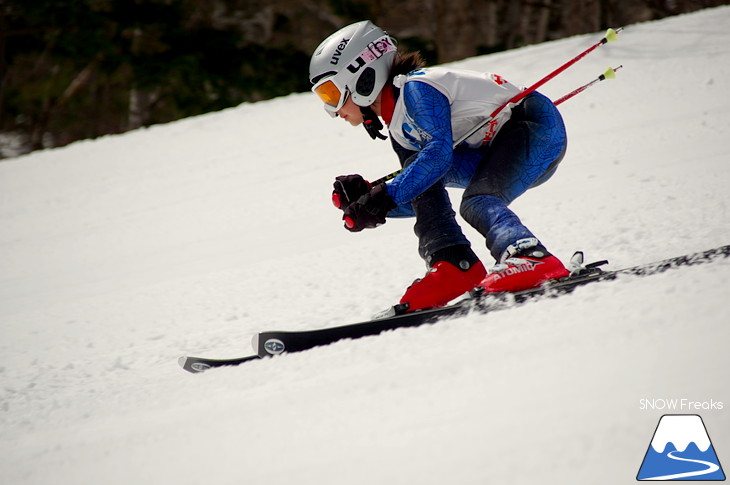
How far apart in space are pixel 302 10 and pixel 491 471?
46.3 ft

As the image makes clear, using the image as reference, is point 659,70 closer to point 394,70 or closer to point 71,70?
point 394,70

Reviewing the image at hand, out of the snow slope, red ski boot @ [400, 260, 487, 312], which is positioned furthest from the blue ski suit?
the snow slope

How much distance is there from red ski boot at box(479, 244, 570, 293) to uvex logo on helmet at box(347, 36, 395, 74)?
0.97 metres

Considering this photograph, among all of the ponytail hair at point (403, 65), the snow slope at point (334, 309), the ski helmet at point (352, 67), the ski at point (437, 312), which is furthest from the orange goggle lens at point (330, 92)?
the snow slope at point (334, 309)

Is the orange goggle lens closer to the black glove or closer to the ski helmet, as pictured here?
the ski helmet

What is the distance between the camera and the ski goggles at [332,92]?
270 cm

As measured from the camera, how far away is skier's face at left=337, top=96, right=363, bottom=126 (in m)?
2.76

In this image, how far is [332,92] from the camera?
2719 mm

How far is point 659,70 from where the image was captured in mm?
6773

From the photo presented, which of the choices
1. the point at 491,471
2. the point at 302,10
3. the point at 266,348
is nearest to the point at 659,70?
the point at 266,348

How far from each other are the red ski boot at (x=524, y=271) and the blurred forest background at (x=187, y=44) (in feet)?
34.8

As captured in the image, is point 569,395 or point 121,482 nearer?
point 569,395

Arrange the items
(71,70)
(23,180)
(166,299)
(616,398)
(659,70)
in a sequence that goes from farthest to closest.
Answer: (71,70) < (23,180) < (659,70) < (166,299) < (616,398)

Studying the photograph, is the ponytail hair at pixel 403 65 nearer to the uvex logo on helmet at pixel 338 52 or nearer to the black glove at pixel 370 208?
the uvex logo on helmet at pixel 338 52
